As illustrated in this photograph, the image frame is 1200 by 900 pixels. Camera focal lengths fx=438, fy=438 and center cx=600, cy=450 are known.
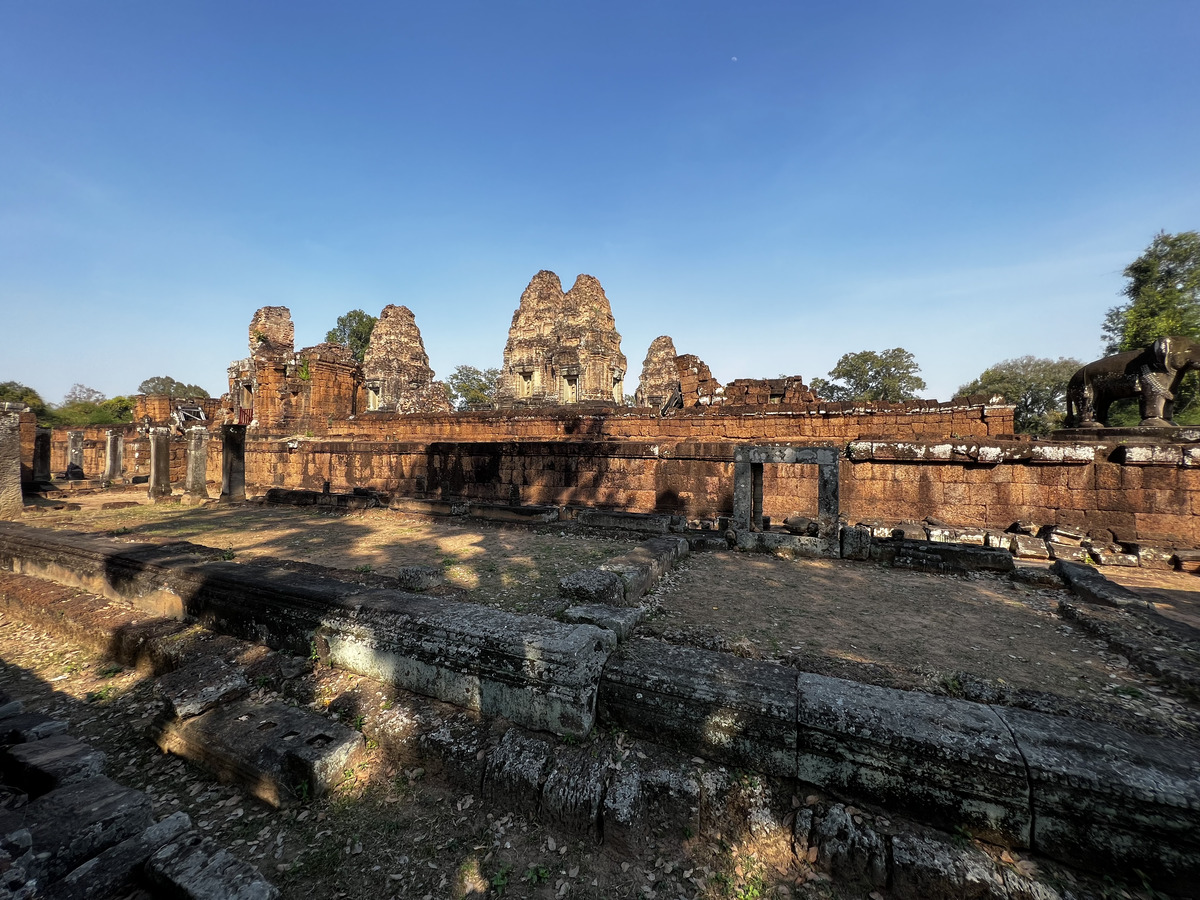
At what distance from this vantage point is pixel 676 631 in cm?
334

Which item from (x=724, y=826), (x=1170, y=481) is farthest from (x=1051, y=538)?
(x=724, y=826)

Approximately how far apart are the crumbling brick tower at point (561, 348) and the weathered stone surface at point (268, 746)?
2112 centimetres

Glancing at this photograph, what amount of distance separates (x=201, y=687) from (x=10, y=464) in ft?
36.4

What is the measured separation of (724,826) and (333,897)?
160cm

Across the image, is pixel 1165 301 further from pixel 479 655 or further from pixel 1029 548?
pixel 479 655

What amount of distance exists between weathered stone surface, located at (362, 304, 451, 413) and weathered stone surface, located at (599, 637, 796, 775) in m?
25.9

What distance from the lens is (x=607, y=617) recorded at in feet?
9.92

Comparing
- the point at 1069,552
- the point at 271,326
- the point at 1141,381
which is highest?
the point at 271,326

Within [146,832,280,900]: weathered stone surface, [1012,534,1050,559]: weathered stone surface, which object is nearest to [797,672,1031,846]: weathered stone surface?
[146,832,280,900]: weathered stone surface

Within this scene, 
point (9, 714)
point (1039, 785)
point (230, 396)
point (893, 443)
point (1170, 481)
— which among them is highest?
point (230, 396)


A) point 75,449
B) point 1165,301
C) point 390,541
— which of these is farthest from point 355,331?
point 1165,301

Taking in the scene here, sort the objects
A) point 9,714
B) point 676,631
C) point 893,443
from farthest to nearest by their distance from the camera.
→ point 893,443 → point 676,631 → point 9,714

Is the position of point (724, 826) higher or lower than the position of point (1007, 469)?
lower

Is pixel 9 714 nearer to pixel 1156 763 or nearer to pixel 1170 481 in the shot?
pixel 1156 763
